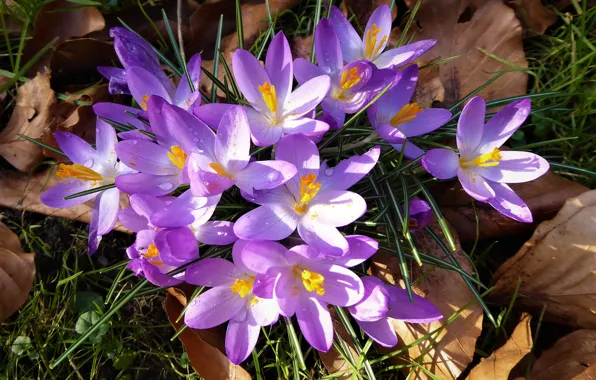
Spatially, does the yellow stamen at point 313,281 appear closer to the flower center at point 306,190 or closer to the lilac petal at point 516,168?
the flower center at point 306,190

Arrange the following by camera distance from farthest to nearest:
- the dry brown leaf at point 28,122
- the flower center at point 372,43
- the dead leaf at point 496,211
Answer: the dry brown leaf at point 28,122, the dead leaf at point 496,211, the flower center at point 372,43

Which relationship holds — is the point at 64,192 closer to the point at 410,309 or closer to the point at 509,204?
the point at 410,309

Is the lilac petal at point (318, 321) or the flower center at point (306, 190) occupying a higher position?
the flower center at point (306, 190)

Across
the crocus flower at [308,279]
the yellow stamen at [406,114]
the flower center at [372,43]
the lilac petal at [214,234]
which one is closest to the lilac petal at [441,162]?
the yellow stamen at [406,114]

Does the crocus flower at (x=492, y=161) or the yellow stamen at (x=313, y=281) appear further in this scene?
the crocus flower at (x=492, y=161)

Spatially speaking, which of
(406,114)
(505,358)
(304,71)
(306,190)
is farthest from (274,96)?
(505,358)

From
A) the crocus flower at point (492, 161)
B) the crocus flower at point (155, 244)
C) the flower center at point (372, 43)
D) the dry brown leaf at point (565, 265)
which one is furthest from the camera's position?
the dry brown leaf at point (565, 265)

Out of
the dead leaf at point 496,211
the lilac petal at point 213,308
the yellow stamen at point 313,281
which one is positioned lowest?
the dead leaf at point 496,211

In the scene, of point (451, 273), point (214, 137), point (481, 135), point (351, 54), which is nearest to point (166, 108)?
point (214, 137)
